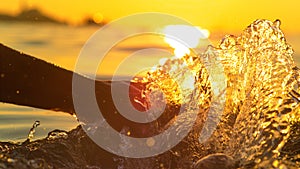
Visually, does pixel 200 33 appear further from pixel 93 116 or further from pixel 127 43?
pixel 93 116

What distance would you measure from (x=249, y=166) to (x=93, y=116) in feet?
4.44

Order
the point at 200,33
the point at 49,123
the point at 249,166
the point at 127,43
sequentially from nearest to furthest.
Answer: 1. the point at 249,166
2. the point at 49,123
3. the point at 200,33
4. the point at 127,43

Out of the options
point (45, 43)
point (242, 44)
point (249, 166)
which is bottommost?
point (249, 166)

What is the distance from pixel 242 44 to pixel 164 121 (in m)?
1.08

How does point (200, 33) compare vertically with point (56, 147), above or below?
above

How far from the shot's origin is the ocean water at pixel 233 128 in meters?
5.26

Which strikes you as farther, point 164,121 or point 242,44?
point 242,44

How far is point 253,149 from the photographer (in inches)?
209

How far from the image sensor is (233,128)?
606 cm

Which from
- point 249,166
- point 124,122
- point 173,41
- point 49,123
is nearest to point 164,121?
point 124,122

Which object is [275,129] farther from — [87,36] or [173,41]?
[87,36]

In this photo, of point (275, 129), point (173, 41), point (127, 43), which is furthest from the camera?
point (127, 43)

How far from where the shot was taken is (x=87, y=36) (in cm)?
1423

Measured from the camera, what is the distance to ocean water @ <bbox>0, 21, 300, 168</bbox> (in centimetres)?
526
